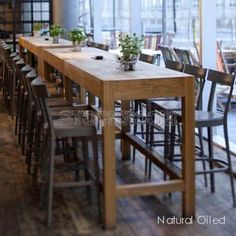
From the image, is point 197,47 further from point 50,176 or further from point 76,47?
point 50,176

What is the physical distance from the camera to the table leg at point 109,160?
3.33 meters

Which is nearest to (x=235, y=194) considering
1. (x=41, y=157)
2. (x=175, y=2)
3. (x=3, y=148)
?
(x=41, y=157)

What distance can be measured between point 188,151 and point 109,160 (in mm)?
547

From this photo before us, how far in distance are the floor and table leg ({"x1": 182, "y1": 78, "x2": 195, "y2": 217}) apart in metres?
0.14

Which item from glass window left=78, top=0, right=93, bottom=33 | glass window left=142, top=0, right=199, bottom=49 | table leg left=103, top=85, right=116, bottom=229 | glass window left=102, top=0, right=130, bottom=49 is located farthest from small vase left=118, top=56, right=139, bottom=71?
glass window left=78, top=0, right=93, bottom=33

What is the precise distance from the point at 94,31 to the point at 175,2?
7.58 ft

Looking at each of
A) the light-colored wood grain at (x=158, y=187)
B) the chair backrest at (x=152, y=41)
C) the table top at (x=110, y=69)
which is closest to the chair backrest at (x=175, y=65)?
the table top at (x=110, y=69)

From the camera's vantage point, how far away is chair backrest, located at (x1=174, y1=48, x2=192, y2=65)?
20.1 ft

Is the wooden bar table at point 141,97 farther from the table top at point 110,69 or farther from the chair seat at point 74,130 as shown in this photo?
the chair seat at point 74,130

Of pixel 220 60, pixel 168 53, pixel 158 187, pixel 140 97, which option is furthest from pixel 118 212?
pixel 168 53

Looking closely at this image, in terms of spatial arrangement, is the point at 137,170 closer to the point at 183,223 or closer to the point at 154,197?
the point at 154,197

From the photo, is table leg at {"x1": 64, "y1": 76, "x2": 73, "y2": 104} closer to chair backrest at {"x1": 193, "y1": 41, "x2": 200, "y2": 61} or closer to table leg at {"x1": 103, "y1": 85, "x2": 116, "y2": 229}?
chair backrest at {"x1": 193, "y1": 41, "x2": 200, "y2": 61}

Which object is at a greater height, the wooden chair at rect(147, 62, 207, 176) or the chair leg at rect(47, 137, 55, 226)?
the wooden chair at rect(147, 62, 207, 176)

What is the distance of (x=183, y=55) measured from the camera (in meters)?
6.24
